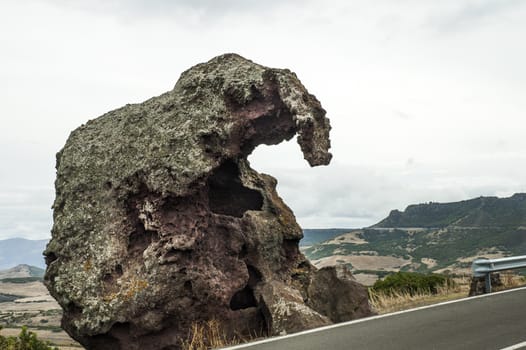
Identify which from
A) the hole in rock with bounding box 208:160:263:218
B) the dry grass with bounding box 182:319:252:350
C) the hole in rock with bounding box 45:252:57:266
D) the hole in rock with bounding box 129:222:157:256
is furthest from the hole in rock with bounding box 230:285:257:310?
the hole in rock with bounding box 45:252:57:266

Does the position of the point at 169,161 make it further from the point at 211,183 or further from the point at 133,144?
the point at 211,183

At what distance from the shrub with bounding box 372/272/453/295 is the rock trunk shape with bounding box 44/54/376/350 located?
24.9 feet

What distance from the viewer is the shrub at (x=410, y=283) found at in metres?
19.8

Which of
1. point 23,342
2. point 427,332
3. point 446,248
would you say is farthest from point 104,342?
point 446,248

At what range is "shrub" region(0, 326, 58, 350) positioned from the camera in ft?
31.7

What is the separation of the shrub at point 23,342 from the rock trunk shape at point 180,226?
97 centimetres

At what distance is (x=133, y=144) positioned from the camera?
480 inches

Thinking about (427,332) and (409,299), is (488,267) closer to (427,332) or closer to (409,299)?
(409,299)

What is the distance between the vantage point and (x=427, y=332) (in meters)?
8.85

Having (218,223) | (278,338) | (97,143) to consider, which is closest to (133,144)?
(97,143)

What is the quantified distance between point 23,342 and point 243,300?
16.2 ft

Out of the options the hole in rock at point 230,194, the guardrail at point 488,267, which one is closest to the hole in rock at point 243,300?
the hole in rock at point 230,194

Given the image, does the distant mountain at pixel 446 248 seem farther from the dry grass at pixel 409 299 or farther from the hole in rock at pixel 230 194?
the hole in rock at pixel 230 194

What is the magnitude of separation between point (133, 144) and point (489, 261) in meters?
9.22
